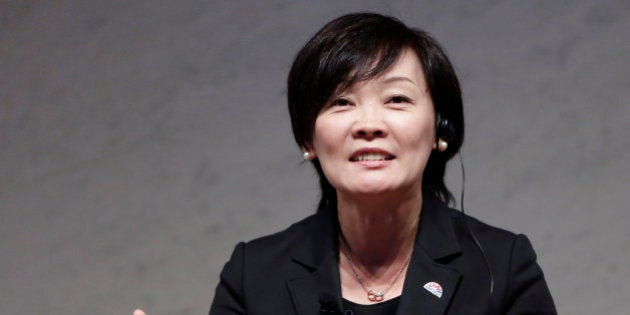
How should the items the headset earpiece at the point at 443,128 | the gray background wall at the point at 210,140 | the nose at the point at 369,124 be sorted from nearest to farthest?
the nose at the point at 369,124 → the headset earpiece at the point at 443,128 → the gray background wall at the point at 210,140

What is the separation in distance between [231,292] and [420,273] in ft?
1.19

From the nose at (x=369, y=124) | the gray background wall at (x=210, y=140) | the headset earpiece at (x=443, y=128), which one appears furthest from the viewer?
the gray background wall at (x=210, y=140)

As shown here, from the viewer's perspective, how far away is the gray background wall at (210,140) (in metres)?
2.43

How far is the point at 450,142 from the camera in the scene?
194 centimetres

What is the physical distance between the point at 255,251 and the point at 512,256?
49cm

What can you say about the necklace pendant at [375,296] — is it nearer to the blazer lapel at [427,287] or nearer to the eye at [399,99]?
the blazer lapel at [427,287]

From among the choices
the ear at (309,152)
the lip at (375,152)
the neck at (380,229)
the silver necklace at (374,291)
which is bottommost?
the silver necklace at (374,291)

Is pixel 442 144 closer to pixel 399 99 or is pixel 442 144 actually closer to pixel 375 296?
pixel 399 99

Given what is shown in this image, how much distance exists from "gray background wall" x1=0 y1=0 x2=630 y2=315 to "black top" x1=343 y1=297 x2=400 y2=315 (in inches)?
25.7

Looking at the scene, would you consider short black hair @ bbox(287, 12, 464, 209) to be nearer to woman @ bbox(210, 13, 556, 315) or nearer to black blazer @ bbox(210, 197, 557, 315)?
woman @ bbox(210, 13, 556, 315)

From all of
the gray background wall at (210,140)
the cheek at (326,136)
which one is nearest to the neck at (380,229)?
the cheek at (326,136)

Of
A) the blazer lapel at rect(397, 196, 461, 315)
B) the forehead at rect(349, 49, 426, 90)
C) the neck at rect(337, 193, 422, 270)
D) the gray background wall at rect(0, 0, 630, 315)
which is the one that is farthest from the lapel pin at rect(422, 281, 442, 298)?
the gray background wall at rect(0, 0, 630, 315)

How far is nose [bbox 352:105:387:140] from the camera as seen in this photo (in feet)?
5.74

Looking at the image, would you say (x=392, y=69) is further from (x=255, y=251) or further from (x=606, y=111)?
(x=606, y=111)
